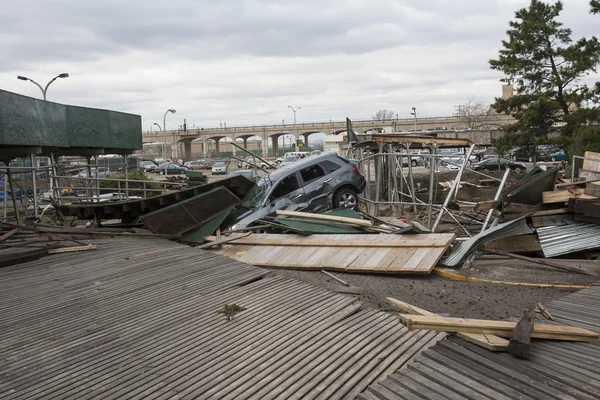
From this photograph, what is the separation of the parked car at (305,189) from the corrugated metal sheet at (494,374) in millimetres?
8079

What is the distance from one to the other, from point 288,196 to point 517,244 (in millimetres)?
5749

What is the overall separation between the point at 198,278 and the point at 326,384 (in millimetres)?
3669

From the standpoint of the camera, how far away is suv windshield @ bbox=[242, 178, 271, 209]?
39.6ft

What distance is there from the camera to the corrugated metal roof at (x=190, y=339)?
3604mm

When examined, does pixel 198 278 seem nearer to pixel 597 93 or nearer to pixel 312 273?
pixel 312 273

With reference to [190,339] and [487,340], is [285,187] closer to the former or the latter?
[190,339]

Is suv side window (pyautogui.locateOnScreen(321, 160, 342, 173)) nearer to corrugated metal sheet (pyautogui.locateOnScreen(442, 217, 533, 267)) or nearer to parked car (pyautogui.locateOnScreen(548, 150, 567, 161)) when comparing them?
corrugated metal sheet (pyautogui.locateOnScreen(442, 217, 533, 267))

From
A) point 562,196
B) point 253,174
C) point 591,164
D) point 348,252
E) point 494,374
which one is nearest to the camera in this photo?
point 494,374

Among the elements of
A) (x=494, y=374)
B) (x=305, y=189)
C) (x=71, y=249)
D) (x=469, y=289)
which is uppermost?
(x=305, y=189)

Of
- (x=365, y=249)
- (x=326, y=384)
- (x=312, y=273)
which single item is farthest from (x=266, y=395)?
(x=365, y=249)

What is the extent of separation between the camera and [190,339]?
449cm

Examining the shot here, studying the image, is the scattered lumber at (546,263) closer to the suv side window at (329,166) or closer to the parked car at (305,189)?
the parked car at (305,189)

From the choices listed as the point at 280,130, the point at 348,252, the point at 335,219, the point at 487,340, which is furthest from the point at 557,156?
the point at 280,130

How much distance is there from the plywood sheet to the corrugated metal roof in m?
1.19
